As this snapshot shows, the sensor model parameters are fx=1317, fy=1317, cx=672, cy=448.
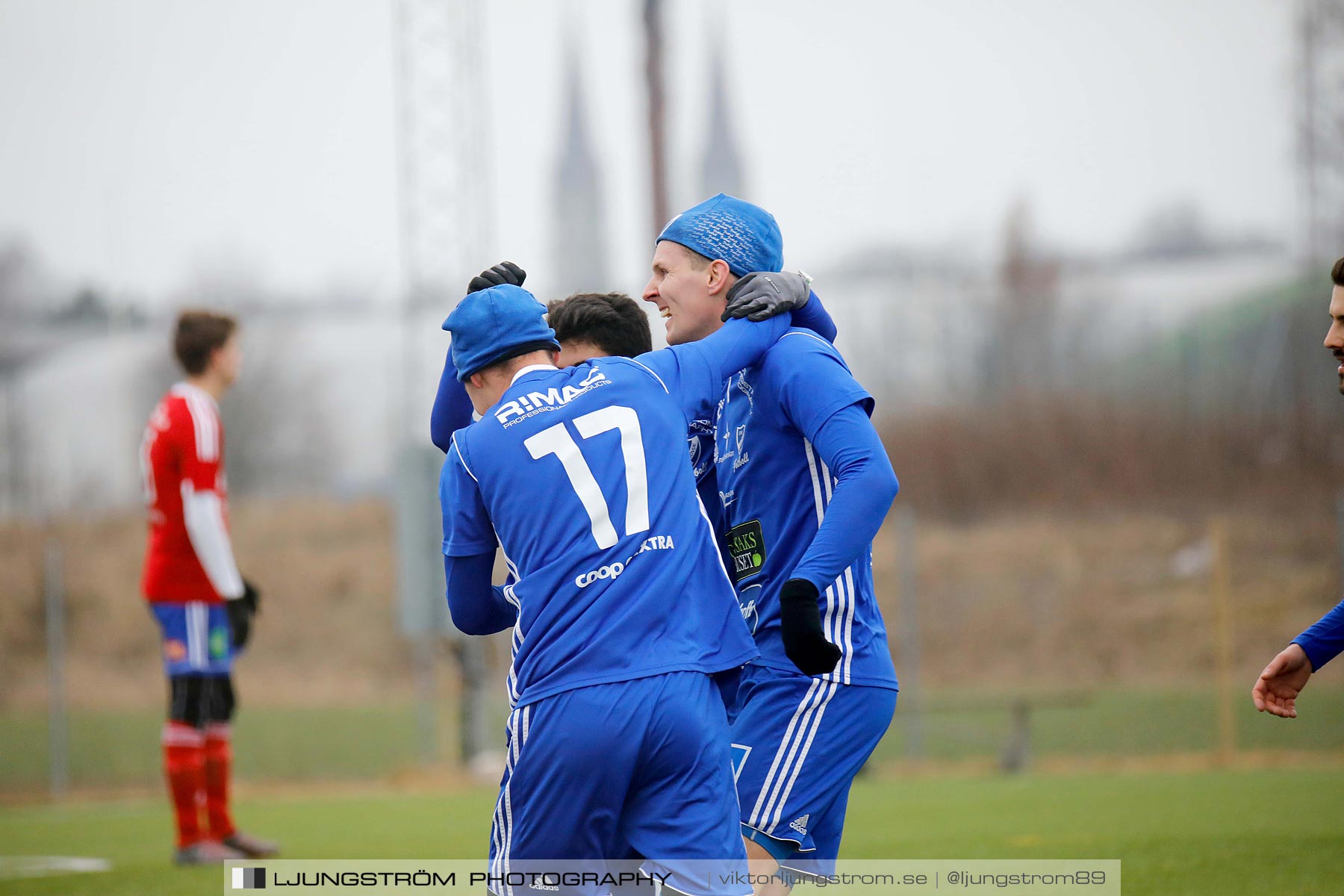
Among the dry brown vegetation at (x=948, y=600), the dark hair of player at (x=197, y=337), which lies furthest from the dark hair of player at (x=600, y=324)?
the dry brown vegetation at (x=948, y=600)

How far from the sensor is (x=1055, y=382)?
37.3m

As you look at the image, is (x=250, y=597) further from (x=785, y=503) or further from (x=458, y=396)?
(x=785, y=503)

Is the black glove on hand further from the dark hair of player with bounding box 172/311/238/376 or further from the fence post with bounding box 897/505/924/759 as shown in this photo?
the fence post with bounding box 897/505/924/759

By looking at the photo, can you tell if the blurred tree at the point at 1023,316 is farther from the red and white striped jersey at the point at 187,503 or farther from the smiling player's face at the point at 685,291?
→ the smiling player's face at the point at 685,291

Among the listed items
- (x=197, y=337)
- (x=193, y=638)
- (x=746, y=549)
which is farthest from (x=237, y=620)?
(x=746, y=549)

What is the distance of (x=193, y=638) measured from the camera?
689cm

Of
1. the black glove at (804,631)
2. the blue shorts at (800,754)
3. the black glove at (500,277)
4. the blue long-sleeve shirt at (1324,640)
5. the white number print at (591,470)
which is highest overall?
the black glove at (500,277)

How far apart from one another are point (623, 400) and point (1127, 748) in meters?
12.8

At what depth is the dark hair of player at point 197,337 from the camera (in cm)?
696

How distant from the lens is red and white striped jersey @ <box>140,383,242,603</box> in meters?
6.73

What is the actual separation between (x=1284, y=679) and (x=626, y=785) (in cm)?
197

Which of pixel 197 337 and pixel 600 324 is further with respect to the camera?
pixel 197 337

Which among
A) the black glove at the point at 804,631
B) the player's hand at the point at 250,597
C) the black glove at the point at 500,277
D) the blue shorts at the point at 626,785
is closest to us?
the blue shorts at the point at 626,785

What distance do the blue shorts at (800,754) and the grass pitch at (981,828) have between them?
2.57 m
